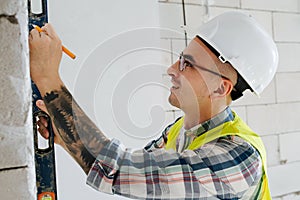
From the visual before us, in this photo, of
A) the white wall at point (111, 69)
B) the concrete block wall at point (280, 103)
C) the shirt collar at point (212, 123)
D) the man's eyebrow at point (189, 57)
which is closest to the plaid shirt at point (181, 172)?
the shirt collar at point (212, 123)

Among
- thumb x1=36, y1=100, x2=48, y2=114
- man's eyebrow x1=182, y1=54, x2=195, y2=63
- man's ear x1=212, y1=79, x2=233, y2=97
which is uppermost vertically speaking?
man's eyebrow x1=182, y1=54, x2=195, y2=63

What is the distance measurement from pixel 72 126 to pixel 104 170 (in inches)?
5.3

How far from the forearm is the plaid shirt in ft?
0.08

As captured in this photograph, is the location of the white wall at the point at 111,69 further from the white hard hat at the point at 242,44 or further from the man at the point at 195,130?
the white hard hat at the point at 242,44

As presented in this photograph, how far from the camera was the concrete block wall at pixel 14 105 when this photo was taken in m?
0.49

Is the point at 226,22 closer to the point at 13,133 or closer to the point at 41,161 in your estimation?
the point at 41,161

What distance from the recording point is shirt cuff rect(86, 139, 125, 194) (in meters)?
0.88

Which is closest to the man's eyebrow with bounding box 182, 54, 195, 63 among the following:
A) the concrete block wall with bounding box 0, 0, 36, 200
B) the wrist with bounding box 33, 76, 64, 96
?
the wrist with bounding box 33, 76, 64, 96

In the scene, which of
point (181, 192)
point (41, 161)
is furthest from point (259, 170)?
point (41, 161)

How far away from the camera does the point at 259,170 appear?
1146mm

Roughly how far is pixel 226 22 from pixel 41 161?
2.79ft

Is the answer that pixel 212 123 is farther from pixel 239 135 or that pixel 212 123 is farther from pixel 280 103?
pixel 280 103

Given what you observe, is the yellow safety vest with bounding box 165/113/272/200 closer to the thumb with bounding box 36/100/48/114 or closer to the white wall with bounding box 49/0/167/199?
the white wall with bounding box 49/0/167/199

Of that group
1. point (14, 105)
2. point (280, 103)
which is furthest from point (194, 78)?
point (280, 103)
